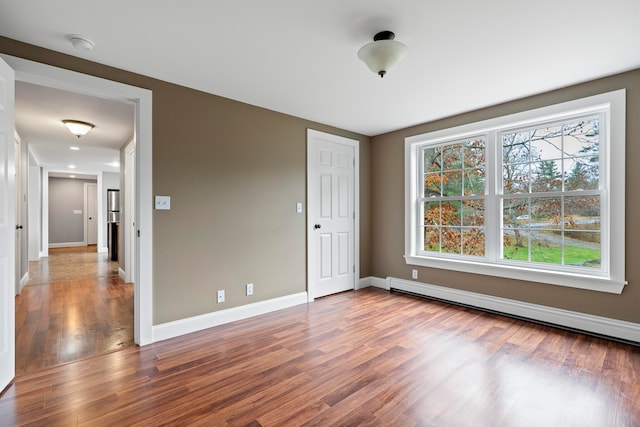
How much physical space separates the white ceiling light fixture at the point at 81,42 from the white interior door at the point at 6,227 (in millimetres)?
425

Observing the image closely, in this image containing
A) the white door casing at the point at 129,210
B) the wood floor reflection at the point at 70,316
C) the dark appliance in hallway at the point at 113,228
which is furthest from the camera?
the dark appliance in hallway at the point at 113,228

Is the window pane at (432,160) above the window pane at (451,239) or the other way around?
above

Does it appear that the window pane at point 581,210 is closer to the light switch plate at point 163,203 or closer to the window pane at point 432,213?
the window pane at point 432,213

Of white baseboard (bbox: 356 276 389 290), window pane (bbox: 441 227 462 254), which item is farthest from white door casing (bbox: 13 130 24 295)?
window pane (bbox: 441 227 462 254)

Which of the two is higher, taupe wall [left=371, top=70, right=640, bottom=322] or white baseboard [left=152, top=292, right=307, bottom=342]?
taupe wall [left=371, top=70, right=640, bottom=322]

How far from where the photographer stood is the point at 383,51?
2.12 m

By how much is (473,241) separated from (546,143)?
4.32 ft

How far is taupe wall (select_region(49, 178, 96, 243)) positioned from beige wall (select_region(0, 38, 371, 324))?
968 centimetres

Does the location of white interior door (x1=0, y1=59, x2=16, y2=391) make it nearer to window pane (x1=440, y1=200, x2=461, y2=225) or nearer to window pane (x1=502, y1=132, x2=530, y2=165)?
window pane (x1=440, y1=200, x2=461, y2=225)

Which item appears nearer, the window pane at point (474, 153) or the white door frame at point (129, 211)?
the window pane at point (474, 153)

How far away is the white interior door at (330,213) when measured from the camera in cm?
410

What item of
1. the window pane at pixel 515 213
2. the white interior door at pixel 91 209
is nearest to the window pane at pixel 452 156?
the window pane at pixel 515 213

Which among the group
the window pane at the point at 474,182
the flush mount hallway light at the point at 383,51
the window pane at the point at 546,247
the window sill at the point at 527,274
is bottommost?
the window sill at the point at 527,274

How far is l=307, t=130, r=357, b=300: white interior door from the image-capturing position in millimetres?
4102
